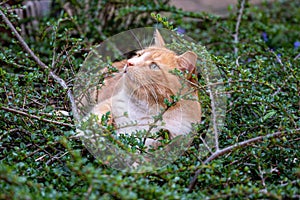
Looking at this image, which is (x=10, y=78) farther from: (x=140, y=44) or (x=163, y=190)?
(x=163, y=190)

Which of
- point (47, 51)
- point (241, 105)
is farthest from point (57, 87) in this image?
point (47, 51)

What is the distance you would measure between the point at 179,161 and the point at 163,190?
250 millimetres

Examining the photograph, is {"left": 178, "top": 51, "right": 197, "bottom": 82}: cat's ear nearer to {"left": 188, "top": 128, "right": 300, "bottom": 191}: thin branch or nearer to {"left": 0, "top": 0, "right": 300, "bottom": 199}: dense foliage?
{"left": 0, "top": 0, "right": 300, "bottom": 199}: dense foliage

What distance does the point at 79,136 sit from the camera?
130 cm

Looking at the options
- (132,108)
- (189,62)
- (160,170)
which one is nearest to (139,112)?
(132,108)

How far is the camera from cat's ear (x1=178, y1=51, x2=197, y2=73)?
5.12ft

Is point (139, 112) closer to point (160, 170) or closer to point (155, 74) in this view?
point (155, 74)

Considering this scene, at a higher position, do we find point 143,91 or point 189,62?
point 189,62

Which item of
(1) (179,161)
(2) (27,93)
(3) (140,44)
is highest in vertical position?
(3) (140,44)

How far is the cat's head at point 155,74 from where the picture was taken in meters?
1.67

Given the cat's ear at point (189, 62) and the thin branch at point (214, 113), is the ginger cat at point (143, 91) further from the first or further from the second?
the thin branch at point (214, 113)

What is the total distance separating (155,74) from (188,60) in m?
0.17

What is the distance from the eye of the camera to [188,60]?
5.22ft

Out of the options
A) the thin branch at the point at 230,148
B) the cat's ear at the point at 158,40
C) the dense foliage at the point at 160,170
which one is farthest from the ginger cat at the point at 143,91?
the thin branch at the point at 230,148
